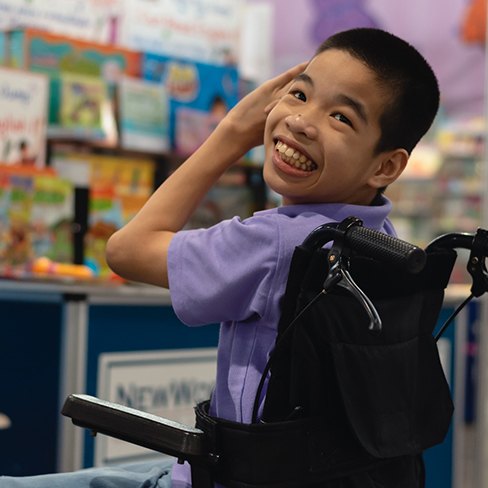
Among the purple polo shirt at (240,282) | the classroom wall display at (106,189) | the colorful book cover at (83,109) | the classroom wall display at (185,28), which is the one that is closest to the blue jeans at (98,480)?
the purple polo shirt at (240,282)

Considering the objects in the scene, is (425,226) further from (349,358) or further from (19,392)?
(349,358)

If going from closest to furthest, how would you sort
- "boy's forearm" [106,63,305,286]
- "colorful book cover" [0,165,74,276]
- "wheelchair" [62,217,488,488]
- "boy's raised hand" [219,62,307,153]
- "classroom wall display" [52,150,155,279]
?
"wheelchair" [62,217,488,488]
"boy's forearm" [106,63,305,286]
"boy's raised hand" [219,62,307,153]
"colorful book cover" [0,165,74,276]
"classroom wall display" [52,150,155,279]

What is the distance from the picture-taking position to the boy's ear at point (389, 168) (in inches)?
57.4

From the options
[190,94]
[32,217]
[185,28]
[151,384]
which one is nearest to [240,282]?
[151,384]

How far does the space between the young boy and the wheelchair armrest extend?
0.10 m

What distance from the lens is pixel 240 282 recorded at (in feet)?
4.34

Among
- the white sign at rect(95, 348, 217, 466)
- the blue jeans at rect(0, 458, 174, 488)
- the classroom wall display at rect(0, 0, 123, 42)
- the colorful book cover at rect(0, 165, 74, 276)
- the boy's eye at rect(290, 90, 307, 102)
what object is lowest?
the white sign at rect(95, 348, 217, 466)

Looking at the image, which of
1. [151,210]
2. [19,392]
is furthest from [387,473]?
[19,392]

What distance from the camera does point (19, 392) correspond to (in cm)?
301

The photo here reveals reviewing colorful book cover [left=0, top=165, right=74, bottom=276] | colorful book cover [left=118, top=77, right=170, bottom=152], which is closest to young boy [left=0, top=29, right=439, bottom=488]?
colorful book cover [left=0, top=165, right=74, bottom=276]

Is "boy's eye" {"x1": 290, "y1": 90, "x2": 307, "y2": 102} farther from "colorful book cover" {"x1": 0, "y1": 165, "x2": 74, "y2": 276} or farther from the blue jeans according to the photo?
"colorful book cover" {"x1": 0, "y1": 165, "x2": 74, "y2": 276}

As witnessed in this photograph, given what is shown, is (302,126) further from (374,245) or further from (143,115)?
(143,115)

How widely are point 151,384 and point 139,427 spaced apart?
1823 mm

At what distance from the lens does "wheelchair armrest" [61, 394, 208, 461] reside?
1257 millimetres
